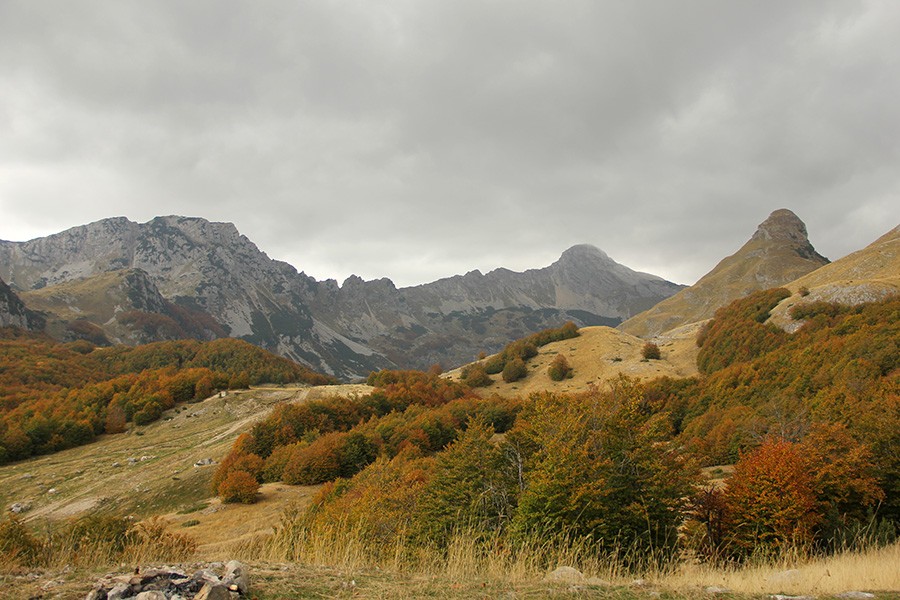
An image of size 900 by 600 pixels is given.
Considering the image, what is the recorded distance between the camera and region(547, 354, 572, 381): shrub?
95.9 m

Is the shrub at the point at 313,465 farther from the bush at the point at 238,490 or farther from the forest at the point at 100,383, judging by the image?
the forest at the point at 100,383

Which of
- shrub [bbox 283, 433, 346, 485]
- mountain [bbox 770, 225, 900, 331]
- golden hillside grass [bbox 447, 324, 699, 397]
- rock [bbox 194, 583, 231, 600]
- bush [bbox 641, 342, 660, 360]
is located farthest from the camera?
bush [bbox 641, 342, 660, 360]

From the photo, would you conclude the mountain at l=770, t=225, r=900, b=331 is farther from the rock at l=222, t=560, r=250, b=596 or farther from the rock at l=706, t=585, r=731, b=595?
the rock at l=222, t=560, r=250, b=596

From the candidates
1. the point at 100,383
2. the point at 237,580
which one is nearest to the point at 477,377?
the point at 100,383

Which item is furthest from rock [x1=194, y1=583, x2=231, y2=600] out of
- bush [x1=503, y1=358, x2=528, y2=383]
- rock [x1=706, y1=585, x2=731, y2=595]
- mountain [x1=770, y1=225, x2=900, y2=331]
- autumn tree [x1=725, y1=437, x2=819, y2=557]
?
mountain [x1=770, y1=225, x2=900, y2=331]

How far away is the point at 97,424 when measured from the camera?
75.9 m

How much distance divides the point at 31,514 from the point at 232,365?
9502cm

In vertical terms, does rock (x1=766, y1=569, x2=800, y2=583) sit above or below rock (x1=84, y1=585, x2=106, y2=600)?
below

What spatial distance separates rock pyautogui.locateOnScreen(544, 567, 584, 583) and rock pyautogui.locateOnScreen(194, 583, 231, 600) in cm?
489

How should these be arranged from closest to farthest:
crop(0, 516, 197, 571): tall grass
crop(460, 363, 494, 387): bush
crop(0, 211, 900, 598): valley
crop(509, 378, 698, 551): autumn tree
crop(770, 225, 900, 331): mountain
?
crop(0, 516, 197, 571): tall grass, crop(0, 211, 900, 598): valley, crop(509, 378, 698, 551): autumn tree, crop(770, 225, 900, 331): mountain, crop(460, 363, 494, 387): bush

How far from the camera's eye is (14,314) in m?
178

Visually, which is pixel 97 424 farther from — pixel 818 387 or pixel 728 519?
pixel 818 387

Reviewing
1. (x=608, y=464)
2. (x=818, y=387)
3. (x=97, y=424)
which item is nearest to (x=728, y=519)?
(x=608, y=464)

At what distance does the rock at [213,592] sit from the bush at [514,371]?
10036 cm
